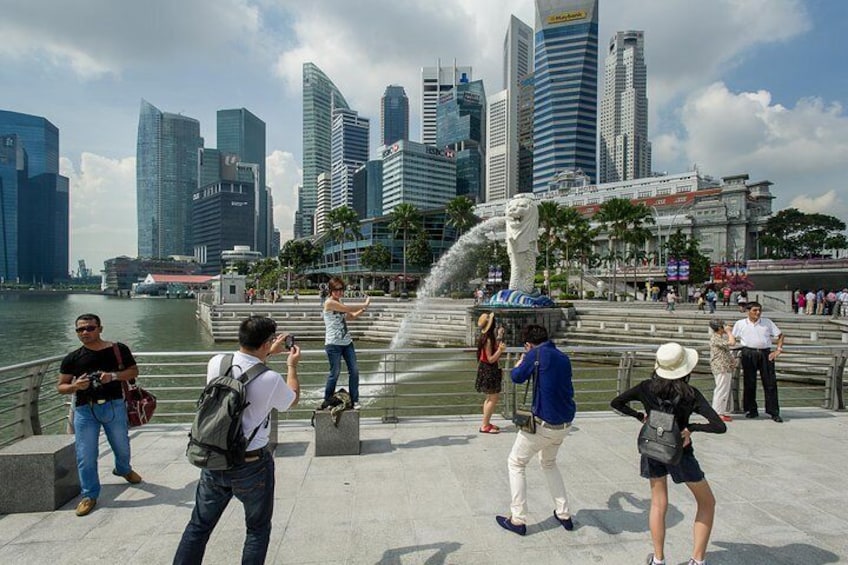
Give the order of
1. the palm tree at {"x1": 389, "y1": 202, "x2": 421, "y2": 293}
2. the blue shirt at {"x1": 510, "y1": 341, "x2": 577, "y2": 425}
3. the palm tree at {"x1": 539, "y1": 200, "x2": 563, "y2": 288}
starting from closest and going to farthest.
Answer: the blue shirt at {"x1": 510, "y1": 341, "x2": 577, "y2": 425} → the palm tree at {"x1": 539, "y1": 200, "x2": 563, "y2": 288} → the palm tree at {"x1": 389, "y1": 202, "x2": 421, "y2": 293}

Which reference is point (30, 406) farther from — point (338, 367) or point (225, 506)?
point (225, 506)

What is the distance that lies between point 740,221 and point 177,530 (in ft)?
360

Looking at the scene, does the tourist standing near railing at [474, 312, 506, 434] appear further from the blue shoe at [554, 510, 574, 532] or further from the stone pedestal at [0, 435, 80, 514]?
the stone pedestal at [0, 435, 80, 514]

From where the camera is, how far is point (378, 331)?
32.9m

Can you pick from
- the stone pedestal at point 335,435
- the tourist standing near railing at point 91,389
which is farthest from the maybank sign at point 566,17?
the tourist standing near railing at point 91,389

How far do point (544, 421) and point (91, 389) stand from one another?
4453 millimetres

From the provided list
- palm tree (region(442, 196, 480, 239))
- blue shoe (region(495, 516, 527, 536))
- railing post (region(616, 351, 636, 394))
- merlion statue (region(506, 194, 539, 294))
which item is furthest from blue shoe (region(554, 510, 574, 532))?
palm tree (region(442, 196, 480, 239))

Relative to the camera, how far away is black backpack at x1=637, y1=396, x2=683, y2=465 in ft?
10.5

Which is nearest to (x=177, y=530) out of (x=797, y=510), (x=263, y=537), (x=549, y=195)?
(x=263, y=537)

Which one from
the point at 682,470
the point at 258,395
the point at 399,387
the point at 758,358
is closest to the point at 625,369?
the point at 758,358

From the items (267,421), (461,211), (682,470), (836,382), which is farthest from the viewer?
(461,211)

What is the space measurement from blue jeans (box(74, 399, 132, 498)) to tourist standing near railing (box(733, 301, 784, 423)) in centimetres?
914

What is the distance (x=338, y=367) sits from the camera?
638 cm

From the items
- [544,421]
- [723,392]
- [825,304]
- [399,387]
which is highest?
[544,421]
